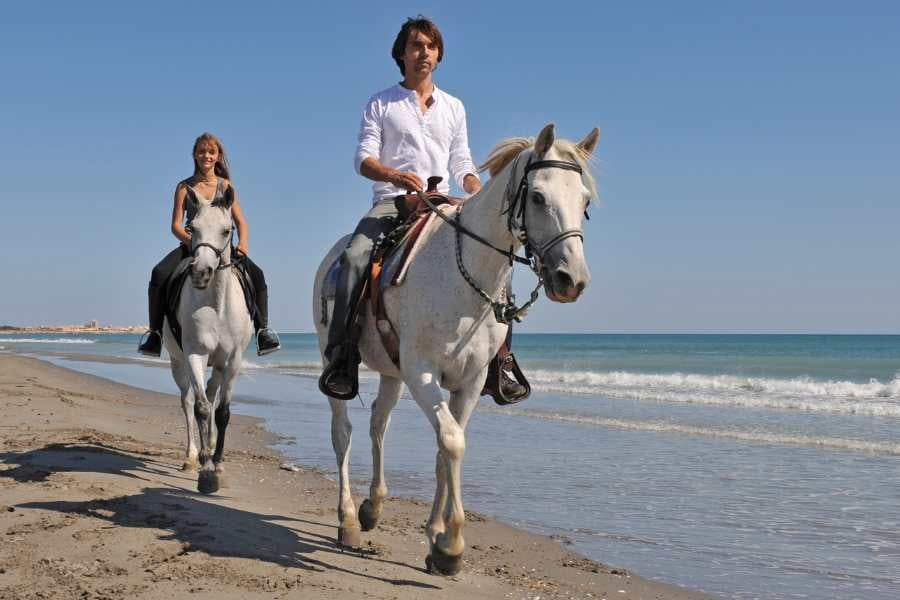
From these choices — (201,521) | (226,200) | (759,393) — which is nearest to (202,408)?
(226,200)

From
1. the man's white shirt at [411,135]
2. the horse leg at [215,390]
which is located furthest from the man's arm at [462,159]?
the horse leg at [215,390]

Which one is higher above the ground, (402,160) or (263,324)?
(402,160)

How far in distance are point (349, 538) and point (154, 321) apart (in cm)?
402

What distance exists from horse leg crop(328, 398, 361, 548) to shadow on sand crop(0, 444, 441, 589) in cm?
10

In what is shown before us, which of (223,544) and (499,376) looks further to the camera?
(499,376)

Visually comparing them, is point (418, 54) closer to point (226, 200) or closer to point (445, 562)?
point (226, 200)

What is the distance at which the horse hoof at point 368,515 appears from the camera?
5777 millimetres

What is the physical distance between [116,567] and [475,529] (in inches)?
105

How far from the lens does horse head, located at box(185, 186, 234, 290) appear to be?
721 cm

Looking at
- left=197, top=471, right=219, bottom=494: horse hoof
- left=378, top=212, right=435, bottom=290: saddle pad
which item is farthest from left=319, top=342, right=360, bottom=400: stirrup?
left=197, top=471, right=219, bottom=494: horse hoof

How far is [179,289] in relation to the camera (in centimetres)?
803

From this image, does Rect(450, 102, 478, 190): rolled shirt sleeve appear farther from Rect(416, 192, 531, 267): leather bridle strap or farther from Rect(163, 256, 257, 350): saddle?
Rect(163, 256, 257, 350): saddle

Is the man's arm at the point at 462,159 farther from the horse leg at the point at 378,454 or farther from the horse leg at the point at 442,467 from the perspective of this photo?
the horse leg at the point at 442,467

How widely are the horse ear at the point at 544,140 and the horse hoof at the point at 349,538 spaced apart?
9.32ft
